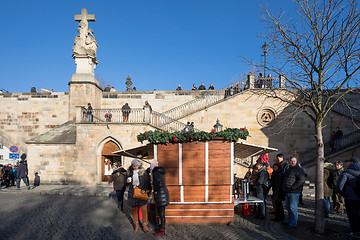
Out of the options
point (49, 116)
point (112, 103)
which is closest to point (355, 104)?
point (112, 103)

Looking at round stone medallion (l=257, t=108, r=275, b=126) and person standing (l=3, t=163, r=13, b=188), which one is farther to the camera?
round stone medallion (l=257, t=108, r=275, b=126)

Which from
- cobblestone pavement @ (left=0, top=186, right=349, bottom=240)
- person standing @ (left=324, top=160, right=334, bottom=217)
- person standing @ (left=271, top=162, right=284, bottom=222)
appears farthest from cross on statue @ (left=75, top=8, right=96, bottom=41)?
person standing @ (left=324, top=160, right=334, bottom=217)

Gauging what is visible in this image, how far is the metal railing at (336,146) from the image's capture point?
15.0m

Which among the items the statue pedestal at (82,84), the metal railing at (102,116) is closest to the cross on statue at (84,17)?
the statue pedestal at (82,84)

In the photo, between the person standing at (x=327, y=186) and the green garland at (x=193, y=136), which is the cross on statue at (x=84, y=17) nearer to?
the green garland at (x=193, y=136)

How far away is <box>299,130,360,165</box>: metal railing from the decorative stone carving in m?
2.97

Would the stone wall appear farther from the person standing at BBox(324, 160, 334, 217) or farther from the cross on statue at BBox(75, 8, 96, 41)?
the person standing at BBox(324, 160, 334, 217)

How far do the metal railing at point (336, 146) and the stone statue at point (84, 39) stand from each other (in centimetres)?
1658

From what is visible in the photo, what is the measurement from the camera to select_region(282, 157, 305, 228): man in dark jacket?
641 centimetres

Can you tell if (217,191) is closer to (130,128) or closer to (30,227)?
(30,227)

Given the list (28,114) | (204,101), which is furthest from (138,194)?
(28,114)

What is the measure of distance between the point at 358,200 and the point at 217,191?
10.7 feet

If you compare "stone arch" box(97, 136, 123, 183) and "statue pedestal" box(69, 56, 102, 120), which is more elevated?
"statue pedestal" box(69, 56, 102, 120)

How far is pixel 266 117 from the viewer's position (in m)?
18.1
